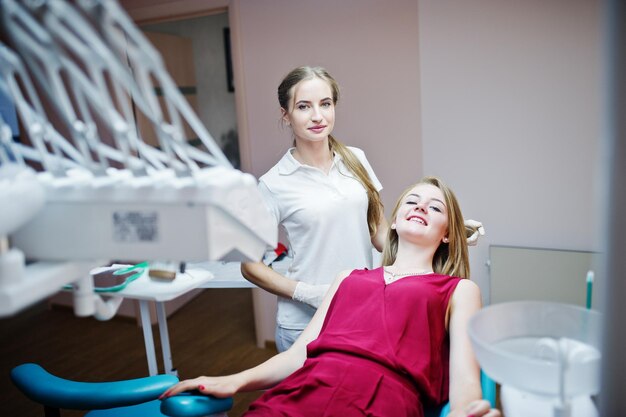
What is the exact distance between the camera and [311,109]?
1.75 metres

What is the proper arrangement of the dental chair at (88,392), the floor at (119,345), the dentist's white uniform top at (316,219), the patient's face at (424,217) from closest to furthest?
the dental chair at (88,392), the patient's face at (424,217), the dentist's white uniform top at (316,219), the floor at (119,345)

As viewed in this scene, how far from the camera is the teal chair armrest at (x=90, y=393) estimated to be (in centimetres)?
151

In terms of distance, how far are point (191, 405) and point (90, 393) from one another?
0.33 metres

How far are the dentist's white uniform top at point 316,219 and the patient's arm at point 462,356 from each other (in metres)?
0.39

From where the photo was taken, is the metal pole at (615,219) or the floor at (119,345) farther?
the floor at (119,345)

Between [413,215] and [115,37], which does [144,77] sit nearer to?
[115,37]

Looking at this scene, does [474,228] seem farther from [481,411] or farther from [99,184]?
[99,184]

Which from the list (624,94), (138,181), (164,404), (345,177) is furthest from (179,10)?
(624,94)

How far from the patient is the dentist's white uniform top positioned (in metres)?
0.12

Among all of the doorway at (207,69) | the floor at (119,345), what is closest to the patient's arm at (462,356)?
the floor at (119,345)

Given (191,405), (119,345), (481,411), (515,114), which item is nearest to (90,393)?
(191,405)

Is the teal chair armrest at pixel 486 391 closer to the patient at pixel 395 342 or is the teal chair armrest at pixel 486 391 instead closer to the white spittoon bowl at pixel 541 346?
the patient at pixel 395 342

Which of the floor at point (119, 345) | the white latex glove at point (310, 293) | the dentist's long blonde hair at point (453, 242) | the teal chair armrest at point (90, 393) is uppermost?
the dentist's long blonde hair at point (453, 242)

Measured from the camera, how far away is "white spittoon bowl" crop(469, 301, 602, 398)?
0.69 metres
